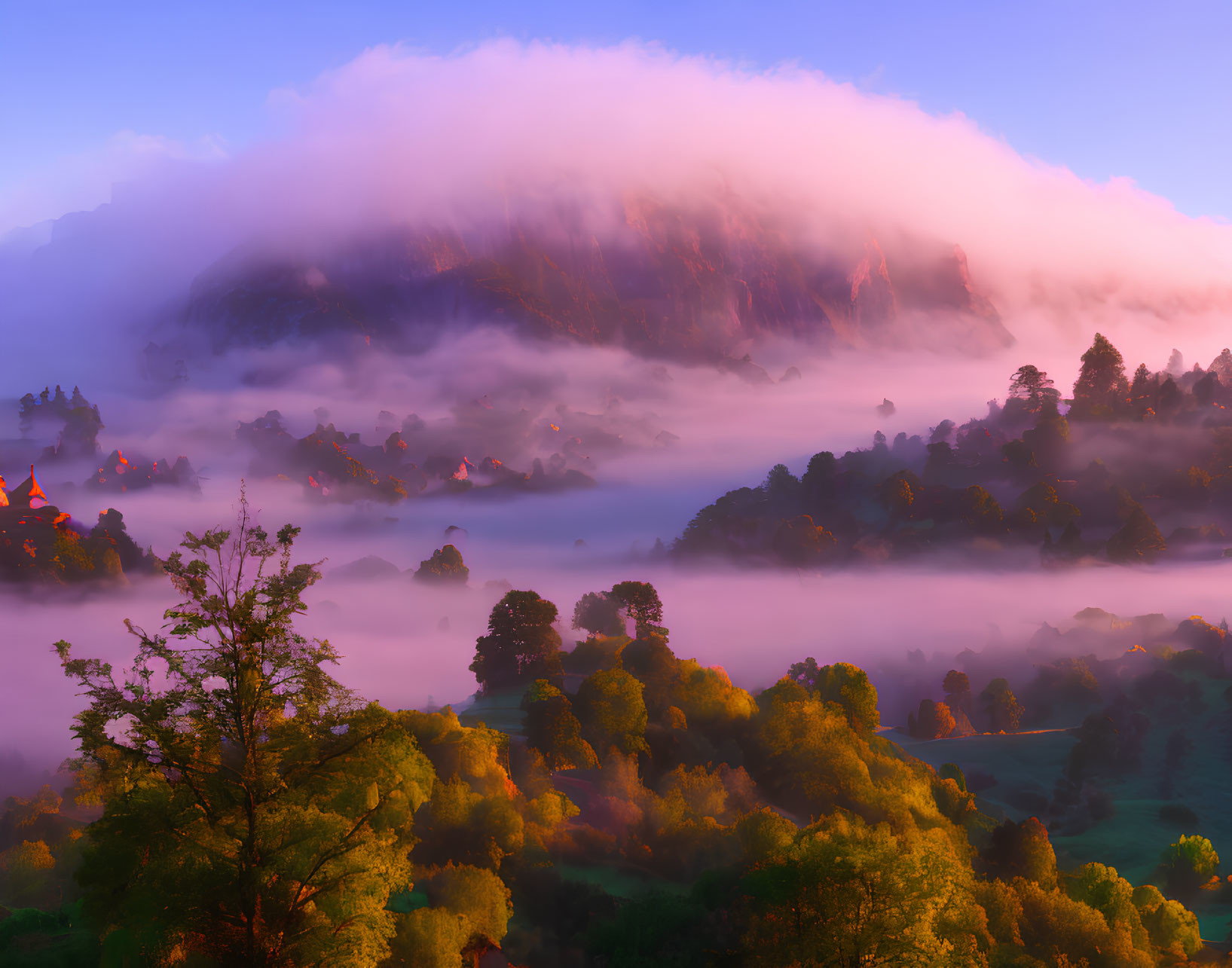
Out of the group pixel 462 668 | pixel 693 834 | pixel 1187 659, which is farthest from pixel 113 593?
pixel 1187 659

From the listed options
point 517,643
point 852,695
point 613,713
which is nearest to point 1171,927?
point 852,695

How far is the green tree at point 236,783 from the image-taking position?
20.9m

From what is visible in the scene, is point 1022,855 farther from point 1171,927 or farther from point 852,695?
point 852,695

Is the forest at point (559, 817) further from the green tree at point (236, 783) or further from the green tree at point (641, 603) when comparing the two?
the green tree at point (641, 603)

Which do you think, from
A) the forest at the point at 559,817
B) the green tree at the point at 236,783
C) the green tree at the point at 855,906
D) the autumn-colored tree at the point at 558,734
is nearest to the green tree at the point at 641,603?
the forest at the point at 559,817

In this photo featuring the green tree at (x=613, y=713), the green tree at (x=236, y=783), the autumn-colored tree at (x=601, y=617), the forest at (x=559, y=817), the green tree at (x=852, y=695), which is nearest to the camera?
the green tree at (x=236, y=783)

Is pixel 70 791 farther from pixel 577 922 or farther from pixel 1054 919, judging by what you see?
pixel 1054 919

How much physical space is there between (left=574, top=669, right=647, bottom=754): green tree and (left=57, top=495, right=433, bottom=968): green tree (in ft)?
174

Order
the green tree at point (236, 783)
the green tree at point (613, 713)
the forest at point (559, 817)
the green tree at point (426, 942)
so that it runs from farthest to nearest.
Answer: the green tree at point (613, 713) < the green tree at point (426, 942) < the forest at point (559, 817) < the green tree at point (236, 783)

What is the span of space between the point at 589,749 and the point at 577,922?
2494 centimetres

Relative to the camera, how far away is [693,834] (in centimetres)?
5666

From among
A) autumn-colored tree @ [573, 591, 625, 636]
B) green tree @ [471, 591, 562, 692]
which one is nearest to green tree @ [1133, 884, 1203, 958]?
green tree @ [471, 591, 562, 692]

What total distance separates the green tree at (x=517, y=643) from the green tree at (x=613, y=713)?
20.5 metres

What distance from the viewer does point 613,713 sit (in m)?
75.0
